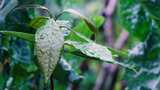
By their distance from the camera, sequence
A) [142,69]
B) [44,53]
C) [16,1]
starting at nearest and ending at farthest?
1. [44,53]
2. [16,1]
3. [142,69]

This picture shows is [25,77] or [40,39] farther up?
[40,39]

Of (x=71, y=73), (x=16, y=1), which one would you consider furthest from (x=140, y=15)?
(x=16, y=1)

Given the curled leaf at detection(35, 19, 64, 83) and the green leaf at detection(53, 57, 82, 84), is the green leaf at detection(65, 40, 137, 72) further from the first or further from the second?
the green leaf at detection(53, 57, 82, 84)

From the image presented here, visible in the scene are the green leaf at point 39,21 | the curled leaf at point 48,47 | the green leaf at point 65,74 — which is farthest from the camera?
the green leaf at point 65,74

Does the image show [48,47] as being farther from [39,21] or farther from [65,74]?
[65,74]

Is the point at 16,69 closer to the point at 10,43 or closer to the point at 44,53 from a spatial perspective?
the point at 10,43

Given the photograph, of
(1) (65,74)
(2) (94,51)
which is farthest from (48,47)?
(1) (65,74)

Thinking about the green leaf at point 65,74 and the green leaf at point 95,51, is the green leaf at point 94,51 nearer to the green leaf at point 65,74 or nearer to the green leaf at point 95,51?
the green leaf at point 95,51

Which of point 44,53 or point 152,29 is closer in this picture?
point 44,53

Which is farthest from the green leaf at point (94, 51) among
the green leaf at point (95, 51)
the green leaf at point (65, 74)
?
the green leaf at point (65, 74)

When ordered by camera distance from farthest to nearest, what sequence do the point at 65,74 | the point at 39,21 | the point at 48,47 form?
the point at 65,74
the point at 39,21
the point at 48,47

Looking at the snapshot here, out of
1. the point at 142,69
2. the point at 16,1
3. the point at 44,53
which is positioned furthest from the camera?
the point at 142,69
